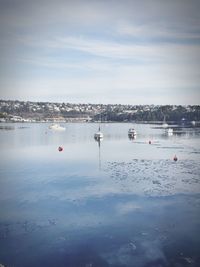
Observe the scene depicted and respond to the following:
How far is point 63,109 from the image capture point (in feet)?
640

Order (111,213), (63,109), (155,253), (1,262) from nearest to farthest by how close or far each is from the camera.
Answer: (1,262) → (155,253) → (111,213) → (63,109)

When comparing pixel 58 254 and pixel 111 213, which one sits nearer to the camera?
pixel 58 254

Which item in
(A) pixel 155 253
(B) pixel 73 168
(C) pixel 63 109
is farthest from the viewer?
(C) pixel 63 109

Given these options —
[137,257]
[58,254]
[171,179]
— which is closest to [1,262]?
[58,254]

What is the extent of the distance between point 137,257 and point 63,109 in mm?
187599

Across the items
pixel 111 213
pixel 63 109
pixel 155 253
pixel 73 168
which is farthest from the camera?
pixel 63 109

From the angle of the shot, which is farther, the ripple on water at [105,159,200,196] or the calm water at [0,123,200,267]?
the ripple on water at [105,159,200,196]

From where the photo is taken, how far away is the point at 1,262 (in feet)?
30.7

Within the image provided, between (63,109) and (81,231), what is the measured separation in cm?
18534

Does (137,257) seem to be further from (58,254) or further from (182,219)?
(182,219)

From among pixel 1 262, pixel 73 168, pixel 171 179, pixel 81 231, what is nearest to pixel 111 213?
pixel 81 231

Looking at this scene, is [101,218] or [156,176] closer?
[101,218]

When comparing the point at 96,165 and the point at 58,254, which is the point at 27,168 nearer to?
the point at 96,165

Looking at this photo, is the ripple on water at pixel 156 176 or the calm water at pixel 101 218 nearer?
the calm water at pixel 101 218
